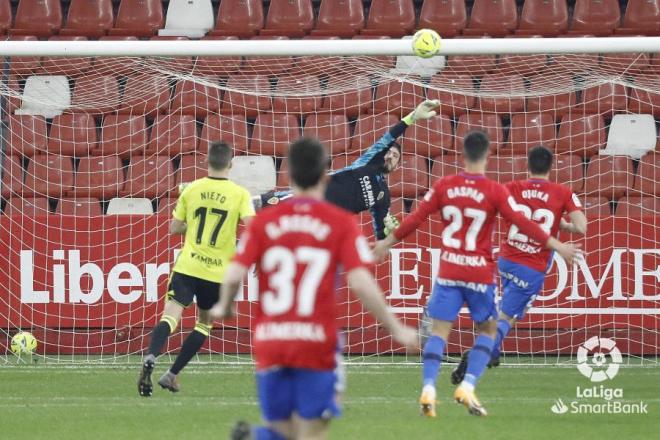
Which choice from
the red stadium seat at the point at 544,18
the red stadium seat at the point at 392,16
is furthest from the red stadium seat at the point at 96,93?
the red stadium seat at the point at 544,18

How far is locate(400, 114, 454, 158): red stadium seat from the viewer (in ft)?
47.5

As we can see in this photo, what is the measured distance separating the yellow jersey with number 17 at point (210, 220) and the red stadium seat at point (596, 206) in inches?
208

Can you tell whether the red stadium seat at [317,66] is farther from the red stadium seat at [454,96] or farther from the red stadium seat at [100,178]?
the red stadium seat at [100,178]

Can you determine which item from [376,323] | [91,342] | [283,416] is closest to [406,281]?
[376,323]

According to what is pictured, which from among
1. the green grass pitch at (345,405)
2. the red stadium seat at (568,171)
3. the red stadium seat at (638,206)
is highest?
the red stadium seat at (568,171)

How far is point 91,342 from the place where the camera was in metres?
13.5

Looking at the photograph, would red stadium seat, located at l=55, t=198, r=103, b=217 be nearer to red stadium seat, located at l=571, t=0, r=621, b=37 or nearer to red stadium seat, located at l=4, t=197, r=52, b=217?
red stadium seat, located at l=4, t=197, r=52, b=217

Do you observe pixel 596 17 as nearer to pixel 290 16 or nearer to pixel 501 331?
pixel 290 16

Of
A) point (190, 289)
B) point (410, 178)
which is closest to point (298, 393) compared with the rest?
point (190, 289)

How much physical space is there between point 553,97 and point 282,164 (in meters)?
3.43

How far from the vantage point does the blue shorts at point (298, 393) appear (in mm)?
5172

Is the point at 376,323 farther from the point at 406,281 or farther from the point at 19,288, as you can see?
the point at 19,288

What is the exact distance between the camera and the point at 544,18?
55.4 feet

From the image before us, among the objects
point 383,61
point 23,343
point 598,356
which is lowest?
point 598,356
